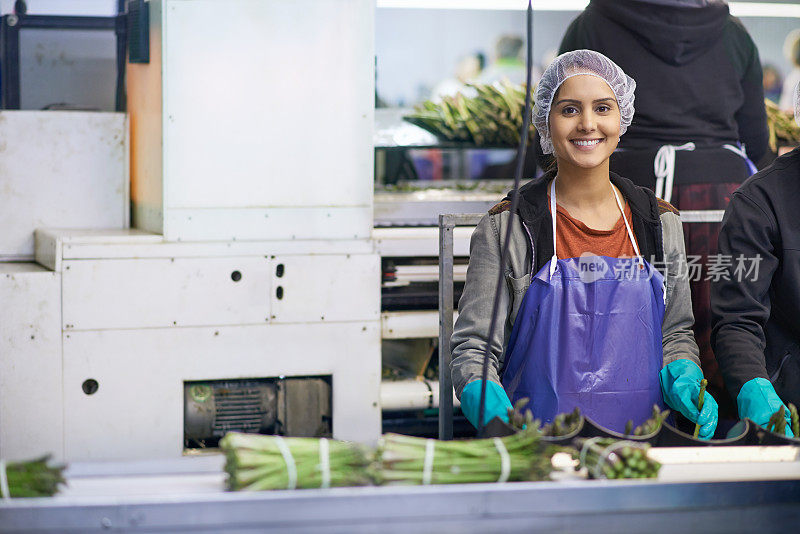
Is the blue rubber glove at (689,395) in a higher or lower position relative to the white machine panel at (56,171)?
lower

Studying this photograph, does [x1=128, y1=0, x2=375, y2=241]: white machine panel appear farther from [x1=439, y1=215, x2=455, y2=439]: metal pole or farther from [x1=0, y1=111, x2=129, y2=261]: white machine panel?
[x1=439, y1=215, x2=455, y2=439]: metal pole

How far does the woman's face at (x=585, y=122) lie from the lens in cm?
220

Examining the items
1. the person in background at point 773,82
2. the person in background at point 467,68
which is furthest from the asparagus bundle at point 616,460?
the person in background at point 773,82

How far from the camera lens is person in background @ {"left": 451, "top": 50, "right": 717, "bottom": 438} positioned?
7.10ft

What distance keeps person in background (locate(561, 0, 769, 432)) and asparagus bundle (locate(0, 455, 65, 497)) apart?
2220mm

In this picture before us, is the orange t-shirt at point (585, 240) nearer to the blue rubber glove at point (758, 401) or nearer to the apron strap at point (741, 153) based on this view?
the blue rubber glove at point (758, 401)

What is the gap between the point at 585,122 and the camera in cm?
219

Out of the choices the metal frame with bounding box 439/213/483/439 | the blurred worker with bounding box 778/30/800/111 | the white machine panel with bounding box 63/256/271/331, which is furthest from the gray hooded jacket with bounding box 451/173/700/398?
the blurred worker with bounding box 778/30/800/111

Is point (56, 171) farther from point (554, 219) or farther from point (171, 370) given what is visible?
point (554, 219)

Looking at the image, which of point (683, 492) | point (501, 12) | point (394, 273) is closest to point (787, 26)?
point (501, 12)

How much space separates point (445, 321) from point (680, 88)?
127 centimetres

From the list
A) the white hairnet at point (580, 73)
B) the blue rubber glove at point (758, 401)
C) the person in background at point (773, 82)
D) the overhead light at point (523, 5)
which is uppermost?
the person in background at point (773, 82)

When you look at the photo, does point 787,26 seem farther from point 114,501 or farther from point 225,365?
point 114,501

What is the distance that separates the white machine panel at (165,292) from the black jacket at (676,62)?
1.40 metres
